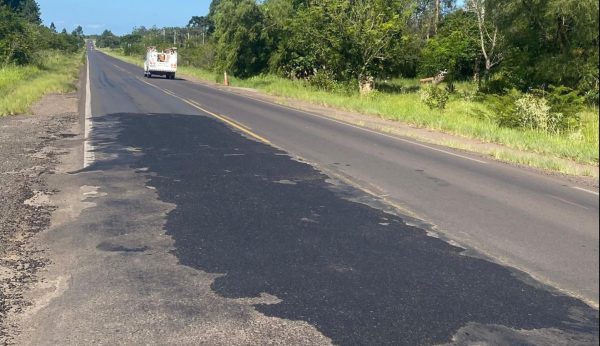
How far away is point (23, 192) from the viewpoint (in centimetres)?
831

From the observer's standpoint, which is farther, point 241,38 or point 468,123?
point 241,38

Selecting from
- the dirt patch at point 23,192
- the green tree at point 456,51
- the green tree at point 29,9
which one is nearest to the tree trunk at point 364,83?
the green tree at point 456,51

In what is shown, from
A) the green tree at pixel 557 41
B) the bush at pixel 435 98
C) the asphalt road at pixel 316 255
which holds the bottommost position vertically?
the asphalt road at pixel 316 255

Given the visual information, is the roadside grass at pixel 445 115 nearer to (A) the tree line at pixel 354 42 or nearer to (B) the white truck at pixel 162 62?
(A) the tree line at pixel 354 42

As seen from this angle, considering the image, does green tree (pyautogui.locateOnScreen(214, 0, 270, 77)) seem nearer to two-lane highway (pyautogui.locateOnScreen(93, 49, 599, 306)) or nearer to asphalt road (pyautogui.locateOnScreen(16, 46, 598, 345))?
two-lane highway (pyautogui.locateOnScreen(93, 49, 599, 306))

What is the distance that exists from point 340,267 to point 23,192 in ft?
17.4

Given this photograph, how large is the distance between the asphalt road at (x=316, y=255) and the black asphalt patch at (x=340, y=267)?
0.07 feet

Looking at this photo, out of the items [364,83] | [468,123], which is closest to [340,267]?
[468,123]

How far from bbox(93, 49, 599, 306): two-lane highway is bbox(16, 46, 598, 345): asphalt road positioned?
0.13 feet

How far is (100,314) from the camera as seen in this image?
14.2ft

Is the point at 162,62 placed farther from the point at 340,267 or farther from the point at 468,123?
the point at 340,267

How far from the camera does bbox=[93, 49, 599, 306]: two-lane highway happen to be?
5523 mm

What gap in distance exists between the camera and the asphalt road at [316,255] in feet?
13.6

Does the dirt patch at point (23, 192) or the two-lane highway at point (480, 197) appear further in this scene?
the two-lane highway at point (480, 197)
